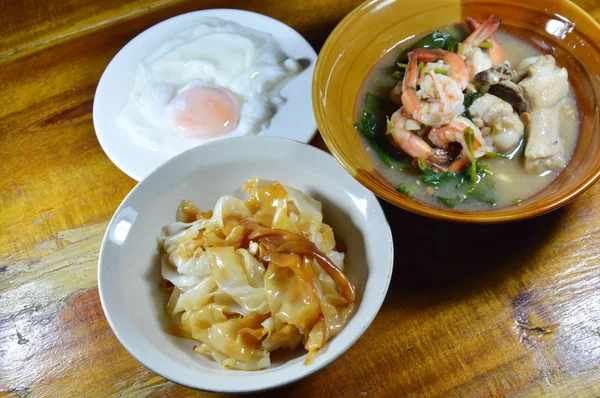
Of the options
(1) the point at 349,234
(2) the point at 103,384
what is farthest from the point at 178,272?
(1) the point at 349,234

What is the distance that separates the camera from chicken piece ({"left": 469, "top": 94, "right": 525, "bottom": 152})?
1759 millimetres

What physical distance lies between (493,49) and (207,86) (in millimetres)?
1116

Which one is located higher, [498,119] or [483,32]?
[483,32]

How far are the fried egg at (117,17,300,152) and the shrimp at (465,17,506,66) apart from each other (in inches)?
27.5

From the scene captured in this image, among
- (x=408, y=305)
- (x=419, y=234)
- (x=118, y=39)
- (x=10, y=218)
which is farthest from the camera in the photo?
(x=118, y=39)

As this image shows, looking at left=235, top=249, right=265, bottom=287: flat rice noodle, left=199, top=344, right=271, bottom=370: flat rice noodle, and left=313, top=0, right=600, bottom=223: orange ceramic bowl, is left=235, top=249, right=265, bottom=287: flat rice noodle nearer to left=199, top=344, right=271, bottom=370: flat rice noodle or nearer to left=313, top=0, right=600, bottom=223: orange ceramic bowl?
left=199, top=344, right=271, bottom=370: flat rice noodle

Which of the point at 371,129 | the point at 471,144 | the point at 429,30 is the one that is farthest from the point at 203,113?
the point at 471,144

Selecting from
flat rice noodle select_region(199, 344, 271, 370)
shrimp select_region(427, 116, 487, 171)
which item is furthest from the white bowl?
shrimp select_region(427, 116, 487, 171)

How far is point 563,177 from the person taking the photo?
1711 millimetres

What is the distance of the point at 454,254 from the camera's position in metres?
1.71

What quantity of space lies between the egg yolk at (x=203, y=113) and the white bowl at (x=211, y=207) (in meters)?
0.52

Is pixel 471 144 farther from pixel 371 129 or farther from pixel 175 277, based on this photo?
pixel 175 277

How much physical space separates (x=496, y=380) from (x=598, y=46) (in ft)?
3.75

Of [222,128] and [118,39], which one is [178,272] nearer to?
[222,128]
